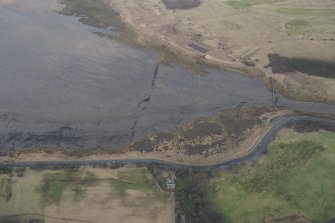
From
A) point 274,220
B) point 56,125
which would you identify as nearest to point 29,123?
point 56,125

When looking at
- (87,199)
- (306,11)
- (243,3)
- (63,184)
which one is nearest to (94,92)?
(63,184)

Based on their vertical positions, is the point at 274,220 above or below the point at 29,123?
below

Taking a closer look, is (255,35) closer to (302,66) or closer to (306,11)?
(302,66)

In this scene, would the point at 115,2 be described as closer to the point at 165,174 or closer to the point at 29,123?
the point at 29,123

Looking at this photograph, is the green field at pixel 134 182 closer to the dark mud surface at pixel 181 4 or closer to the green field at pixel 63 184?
the green field at pixel 63 184

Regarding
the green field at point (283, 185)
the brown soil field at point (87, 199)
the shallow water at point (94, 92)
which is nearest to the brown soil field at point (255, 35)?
the shallow water at point (94, 92)

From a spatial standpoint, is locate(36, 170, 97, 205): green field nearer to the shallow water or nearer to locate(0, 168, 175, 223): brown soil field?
locate(0, 168, 175, 223): brown soil field
